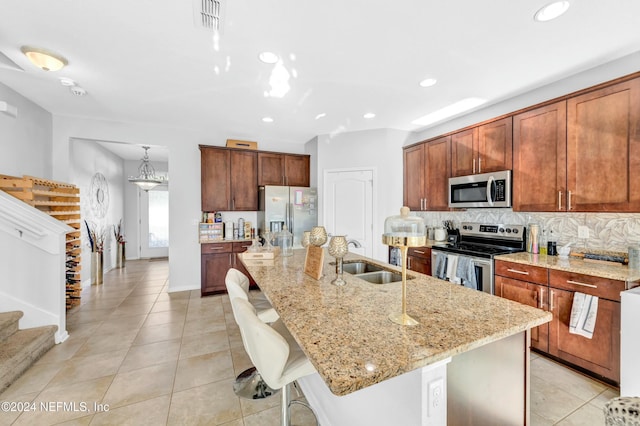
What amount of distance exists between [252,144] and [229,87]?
1.75m

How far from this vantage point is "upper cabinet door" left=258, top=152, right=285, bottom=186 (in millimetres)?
4688

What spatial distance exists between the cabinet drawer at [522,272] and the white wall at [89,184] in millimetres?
5738

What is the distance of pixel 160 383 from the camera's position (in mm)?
2111

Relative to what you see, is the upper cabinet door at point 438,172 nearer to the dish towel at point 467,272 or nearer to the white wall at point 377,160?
the white wall at point 377,160

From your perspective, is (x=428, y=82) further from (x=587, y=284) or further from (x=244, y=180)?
(x=244, y=180)

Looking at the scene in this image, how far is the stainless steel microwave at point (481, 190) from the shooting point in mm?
2980

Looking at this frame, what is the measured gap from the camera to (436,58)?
2357 mm

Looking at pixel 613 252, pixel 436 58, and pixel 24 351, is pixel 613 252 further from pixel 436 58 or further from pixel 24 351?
pixel 24 351

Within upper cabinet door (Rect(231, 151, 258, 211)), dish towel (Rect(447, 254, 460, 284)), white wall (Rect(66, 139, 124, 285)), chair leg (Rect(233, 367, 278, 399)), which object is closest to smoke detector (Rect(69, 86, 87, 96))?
white wall (Rect(66, 139, 124, 285))

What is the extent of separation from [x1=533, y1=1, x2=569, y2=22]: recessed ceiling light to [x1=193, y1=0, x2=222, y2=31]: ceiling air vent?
2122 millimetres

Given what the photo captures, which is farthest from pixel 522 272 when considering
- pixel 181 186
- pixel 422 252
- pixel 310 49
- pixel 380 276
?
pixel 181 186

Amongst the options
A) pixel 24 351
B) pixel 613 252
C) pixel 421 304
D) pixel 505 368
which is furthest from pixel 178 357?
pixel 613 252

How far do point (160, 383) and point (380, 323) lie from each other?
203 centimetres

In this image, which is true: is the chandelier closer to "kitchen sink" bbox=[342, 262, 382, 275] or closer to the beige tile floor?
the beige tile floor
